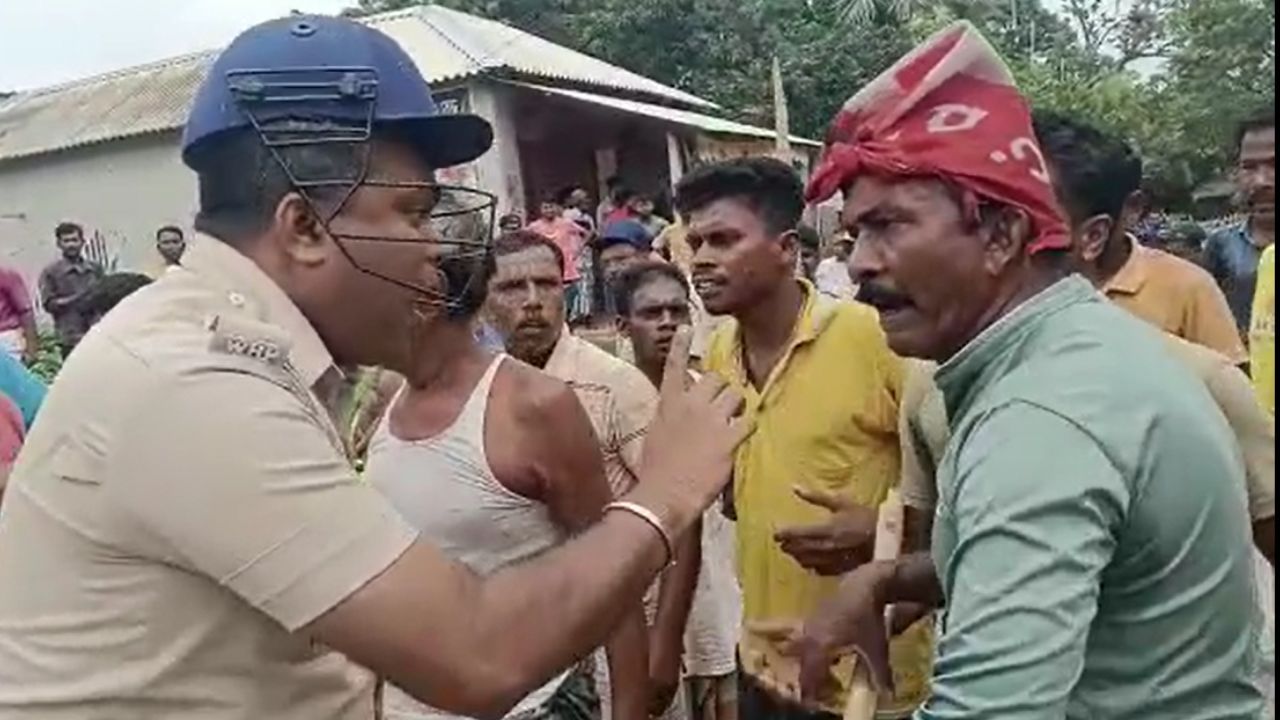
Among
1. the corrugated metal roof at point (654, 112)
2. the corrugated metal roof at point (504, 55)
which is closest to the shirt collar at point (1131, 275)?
the corrugated metal roof at point (504, 55)

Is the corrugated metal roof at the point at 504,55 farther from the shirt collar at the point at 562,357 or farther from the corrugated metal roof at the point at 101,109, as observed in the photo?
the shirt collar at the point at 562,357

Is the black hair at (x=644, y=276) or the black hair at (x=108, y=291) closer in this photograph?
the black hair at (x=108, y=291)

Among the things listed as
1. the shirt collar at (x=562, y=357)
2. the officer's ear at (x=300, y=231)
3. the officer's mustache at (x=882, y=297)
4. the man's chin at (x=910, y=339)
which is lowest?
the shirt collar at (x=562, y=357)

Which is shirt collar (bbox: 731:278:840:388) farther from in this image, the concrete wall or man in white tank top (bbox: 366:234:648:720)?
the concrete wall

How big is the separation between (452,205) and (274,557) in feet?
2.62

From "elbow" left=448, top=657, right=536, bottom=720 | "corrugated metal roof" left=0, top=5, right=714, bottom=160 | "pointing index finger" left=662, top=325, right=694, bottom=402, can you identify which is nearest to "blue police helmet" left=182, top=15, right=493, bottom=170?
"pointing index finger" left=662, top=325, right=694, bottom=402

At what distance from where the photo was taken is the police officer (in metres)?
1.75

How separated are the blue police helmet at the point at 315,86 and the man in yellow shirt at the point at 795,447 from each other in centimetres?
142

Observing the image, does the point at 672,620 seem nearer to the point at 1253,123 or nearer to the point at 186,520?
the point at 186,520

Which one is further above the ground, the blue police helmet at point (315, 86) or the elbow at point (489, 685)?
the blue police helmet at point (315, 86)

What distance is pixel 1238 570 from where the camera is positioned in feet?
6.08

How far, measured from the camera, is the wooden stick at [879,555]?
2.60 metres

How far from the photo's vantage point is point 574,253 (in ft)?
51.0

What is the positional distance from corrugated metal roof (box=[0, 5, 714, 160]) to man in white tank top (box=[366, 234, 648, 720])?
15812 mm
